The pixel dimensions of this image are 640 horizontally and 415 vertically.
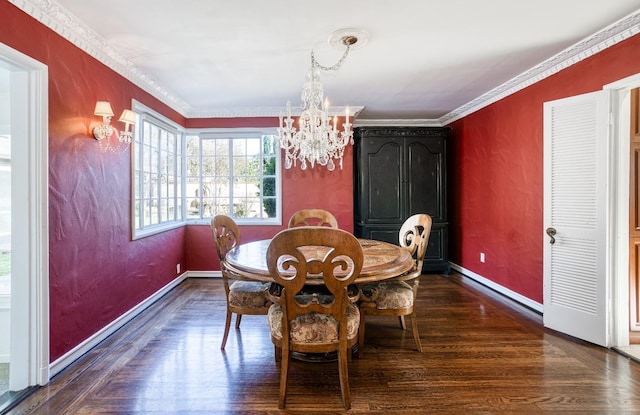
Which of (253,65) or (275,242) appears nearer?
(275,242)

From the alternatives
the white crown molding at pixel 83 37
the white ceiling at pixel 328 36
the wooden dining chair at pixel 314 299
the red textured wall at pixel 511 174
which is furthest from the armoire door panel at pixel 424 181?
the white crown molding at pixel 83 37

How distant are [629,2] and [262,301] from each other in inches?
123

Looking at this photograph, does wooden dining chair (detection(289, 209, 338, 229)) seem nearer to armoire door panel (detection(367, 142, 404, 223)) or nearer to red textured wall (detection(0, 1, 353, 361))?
armoire door panel (detection(367, 142, 404, 223))

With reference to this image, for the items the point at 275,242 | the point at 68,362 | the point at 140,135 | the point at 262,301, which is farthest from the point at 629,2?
the point at 68,362

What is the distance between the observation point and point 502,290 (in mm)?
3746

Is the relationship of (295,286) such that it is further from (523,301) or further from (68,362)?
(523,301)

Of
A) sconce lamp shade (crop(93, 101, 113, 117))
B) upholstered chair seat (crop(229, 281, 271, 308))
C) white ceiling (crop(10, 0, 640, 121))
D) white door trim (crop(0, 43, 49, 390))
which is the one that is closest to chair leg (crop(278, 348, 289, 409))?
upholstered chair seat (crop(229, 281, 271, 308))

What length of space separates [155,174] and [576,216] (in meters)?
4.21

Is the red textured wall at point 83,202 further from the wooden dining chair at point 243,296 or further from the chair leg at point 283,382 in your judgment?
the chair leg at point 283,382

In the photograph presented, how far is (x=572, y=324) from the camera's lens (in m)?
2.63

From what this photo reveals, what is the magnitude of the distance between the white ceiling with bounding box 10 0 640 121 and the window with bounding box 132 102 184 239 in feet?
1.35

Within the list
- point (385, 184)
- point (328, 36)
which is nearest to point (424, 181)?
point (385, 184)

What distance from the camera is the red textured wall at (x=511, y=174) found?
8.63 feet

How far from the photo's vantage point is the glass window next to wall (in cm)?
456
